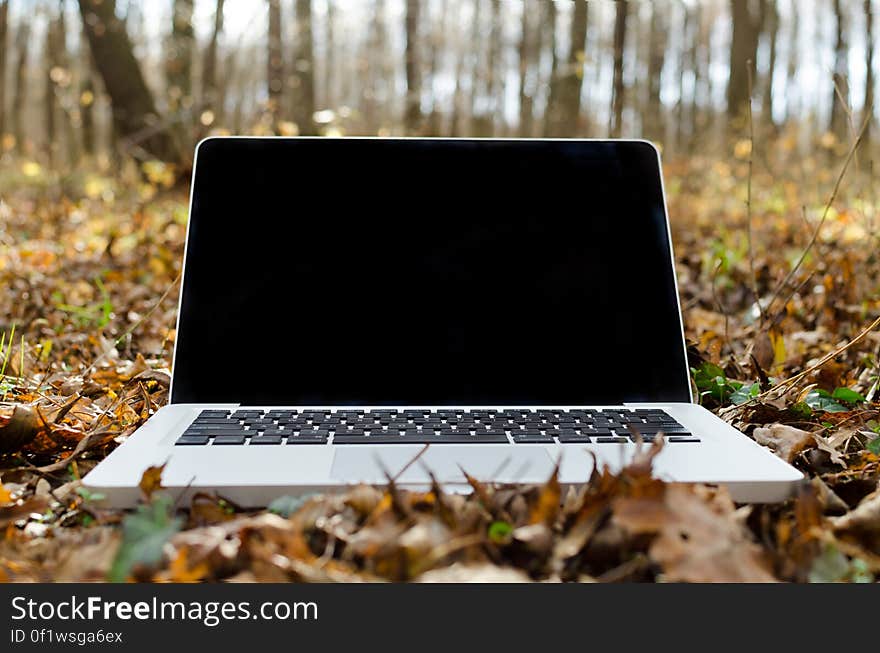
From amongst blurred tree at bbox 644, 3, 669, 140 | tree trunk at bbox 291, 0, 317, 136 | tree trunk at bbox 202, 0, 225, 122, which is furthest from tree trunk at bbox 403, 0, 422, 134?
blurred tree at bbox 644, 3, 669, 140

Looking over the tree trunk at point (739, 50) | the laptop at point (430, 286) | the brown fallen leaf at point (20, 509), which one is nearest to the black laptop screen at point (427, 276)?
the laptop at point (430, 286)

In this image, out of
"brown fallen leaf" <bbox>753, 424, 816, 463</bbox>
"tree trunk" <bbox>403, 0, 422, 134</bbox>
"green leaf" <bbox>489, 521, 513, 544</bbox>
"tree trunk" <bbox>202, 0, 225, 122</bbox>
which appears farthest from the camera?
"tree trunk" <bbox>403, 0, 422, 134</bbox>

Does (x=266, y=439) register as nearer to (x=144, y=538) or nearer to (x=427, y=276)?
(x=144, y=538)

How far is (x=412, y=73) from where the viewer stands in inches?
417

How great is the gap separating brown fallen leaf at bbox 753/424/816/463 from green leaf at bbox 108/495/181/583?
4.27ft

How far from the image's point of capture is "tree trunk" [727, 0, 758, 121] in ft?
33.5

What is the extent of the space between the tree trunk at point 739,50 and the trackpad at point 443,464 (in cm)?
978

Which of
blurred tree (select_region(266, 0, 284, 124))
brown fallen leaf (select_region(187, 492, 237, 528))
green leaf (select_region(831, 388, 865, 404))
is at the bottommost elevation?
green leaf (select_region(831, 388, 865, 404))

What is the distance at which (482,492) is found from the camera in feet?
4.23

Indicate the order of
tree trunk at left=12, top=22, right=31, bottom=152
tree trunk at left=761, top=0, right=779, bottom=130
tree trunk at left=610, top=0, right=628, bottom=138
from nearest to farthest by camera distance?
tree trunk at left=610, top=0, right=628, bottom=138 → tree trunk at left=761, top=0, right=779, bottom=130 → tree trunk at left=12, top=22, right=31, bottom=152

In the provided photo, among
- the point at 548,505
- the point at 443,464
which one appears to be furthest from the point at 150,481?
the point at 548,505

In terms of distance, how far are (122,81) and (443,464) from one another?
293 inches

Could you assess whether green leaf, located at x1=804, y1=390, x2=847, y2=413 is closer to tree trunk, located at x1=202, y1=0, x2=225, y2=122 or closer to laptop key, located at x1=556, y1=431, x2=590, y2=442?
laptop key, located at x1=556, y1=431, x2=590, y2=442

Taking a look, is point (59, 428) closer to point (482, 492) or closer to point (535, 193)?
point (482, 492)
